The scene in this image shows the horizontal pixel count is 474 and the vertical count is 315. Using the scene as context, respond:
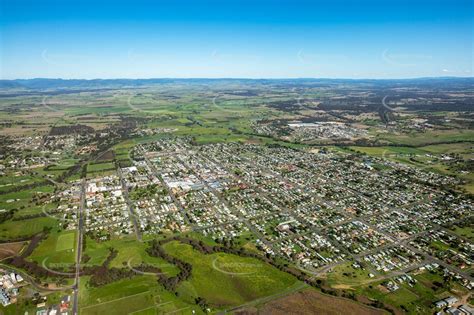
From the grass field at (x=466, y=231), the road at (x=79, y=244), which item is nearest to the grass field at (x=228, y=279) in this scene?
the road at (x=79, y=244)

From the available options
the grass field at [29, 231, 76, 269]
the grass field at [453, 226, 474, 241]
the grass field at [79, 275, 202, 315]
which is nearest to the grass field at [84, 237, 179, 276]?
the grass field at [29, 231, 76, 269]

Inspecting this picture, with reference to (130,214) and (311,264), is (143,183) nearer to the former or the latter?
(130,214)

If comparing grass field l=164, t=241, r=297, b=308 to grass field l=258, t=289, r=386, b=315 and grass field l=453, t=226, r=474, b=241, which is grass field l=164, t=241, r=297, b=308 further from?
grass field l=453, t=226, r=474, b=241

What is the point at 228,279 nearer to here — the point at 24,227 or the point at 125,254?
the point at 125,254

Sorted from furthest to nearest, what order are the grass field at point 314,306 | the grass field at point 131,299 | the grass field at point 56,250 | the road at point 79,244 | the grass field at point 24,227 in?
1. the grass field at point 24,227
2. the grass field at point 56,250
3. the road at point 79,244
4. the grass field at point 314,306
5. the grass field at point 131,299

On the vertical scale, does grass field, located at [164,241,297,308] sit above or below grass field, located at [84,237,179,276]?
below

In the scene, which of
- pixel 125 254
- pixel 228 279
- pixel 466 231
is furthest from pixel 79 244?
pixel 466 231

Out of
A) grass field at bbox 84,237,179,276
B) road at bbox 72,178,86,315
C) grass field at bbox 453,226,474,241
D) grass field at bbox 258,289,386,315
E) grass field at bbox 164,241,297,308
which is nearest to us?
grass field at bbox 258,289,386,315

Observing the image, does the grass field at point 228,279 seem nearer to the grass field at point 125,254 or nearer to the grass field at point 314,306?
the grass field at point 314,306

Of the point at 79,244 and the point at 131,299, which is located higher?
the point at 79,244
